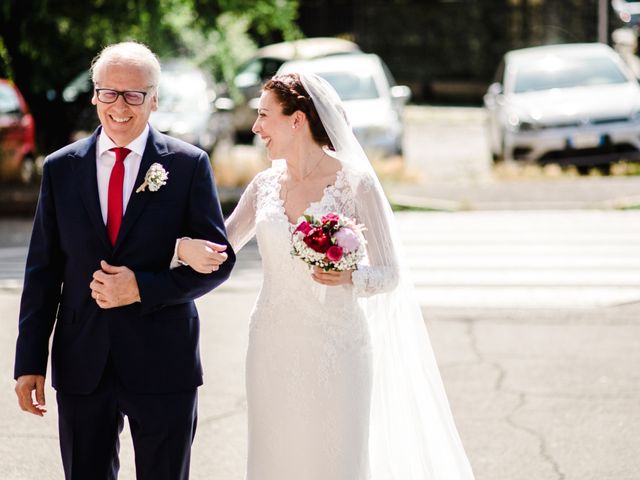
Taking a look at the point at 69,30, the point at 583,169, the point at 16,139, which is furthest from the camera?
the point at 16,139

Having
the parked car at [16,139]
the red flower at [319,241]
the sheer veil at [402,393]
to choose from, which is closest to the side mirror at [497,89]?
the parked car at [16,139]

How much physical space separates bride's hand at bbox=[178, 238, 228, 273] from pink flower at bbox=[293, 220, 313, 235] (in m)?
0.39

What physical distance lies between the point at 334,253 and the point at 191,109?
52.3 feet

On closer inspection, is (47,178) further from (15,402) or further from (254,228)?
(15,402)

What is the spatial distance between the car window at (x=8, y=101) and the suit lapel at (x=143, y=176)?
15.0 meters

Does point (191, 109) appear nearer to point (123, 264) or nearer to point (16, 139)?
point (16, 139)

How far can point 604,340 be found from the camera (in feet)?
28.7

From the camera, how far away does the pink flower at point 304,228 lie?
420 cm

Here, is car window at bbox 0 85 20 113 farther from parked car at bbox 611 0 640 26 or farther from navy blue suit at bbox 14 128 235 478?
parked car at bbox 611 0 640 26

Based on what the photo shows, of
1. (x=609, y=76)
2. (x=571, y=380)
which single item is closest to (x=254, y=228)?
(x=571, y=380)

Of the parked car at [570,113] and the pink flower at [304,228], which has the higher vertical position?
the pink flower at [304,228]

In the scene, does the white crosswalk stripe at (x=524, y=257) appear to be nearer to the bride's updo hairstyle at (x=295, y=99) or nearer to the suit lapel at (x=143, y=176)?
the bride's updo hairstyle at (x=295, y=99)

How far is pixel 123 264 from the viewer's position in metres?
3.94

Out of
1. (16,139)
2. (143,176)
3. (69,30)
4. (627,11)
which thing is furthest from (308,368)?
(627,11)
